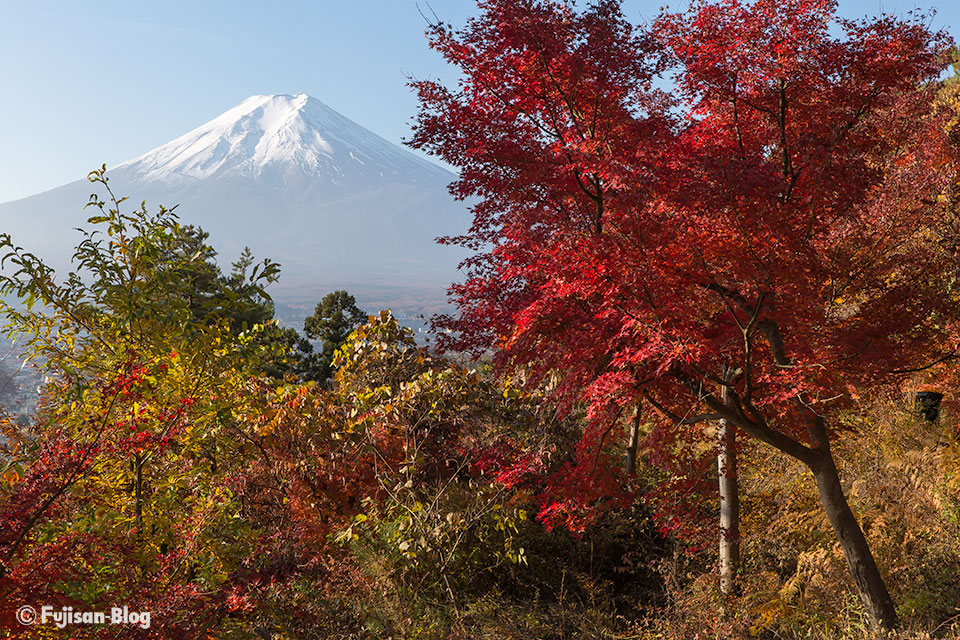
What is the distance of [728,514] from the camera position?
6.23 meters

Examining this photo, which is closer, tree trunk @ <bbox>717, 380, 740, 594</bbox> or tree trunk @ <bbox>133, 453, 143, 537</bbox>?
tree trunk @ <bbox>133, 453, 143, 537</bbox>

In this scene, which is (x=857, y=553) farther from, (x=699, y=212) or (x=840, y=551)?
(x=699, y=212)

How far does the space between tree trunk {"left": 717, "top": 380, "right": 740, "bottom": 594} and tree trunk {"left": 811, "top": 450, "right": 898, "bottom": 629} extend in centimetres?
109

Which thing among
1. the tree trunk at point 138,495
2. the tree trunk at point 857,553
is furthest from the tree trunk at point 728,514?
the tree trunk at point 138,495

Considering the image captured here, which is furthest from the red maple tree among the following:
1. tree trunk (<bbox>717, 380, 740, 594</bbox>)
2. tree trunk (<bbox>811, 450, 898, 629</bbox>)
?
tree trunk (<bbox>717, 380, 740, 594</bbox>)

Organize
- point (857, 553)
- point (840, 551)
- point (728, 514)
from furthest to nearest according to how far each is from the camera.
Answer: point (728, 514), point (840, 551), point (857, 553)

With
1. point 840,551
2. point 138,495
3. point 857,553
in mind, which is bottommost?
point 840,551

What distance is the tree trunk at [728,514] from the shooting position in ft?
20.0

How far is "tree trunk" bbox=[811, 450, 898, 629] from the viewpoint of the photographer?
494cm

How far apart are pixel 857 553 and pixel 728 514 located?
1369mm

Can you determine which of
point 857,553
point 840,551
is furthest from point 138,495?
point 840,551

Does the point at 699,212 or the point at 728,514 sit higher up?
the point at 699,212

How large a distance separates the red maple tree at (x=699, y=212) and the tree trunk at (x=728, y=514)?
594mm

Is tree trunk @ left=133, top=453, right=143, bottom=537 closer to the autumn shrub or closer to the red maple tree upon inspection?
the red maple tree
